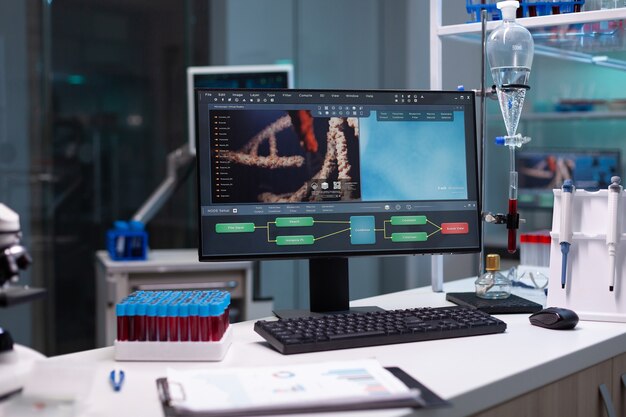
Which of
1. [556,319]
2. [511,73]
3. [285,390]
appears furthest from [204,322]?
[511,73]

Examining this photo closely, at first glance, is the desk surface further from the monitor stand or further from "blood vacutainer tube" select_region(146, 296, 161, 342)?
the monitor stand

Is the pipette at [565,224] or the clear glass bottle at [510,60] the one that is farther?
the clear glass bottle at [510,60]

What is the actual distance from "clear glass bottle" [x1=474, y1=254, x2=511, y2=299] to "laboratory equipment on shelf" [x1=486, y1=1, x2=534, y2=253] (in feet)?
0.18

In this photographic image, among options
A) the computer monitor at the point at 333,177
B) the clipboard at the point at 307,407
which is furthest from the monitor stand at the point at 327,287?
the clipboard at the point at 307,407

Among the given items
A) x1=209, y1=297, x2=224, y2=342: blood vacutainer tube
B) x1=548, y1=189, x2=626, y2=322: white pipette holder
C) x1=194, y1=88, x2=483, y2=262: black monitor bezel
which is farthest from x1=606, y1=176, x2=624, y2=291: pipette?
x1=209, y1=297, x2=224, y2=342: blood vacutainer tube

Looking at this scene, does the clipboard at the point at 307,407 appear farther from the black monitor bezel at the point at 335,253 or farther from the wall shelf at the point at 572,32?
the wall shelf at the point at 572,32

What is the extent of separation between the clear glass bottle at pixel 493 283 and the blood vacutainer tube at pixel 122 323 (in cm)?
88

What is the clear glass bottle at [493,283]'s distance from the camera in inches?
73.4

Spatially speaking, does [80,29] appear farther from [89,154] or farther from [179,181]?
[179,181]

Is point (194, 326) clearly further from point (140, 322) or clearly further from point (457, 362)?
point (457, 362)

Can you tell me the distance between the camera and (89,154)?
14.6ft

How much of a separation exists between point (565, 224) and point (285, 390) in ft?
2.76

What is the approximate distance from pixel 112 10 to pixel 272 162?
3.17 metres

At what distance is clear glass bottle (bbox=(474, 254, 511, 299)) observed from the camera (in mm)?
1865
